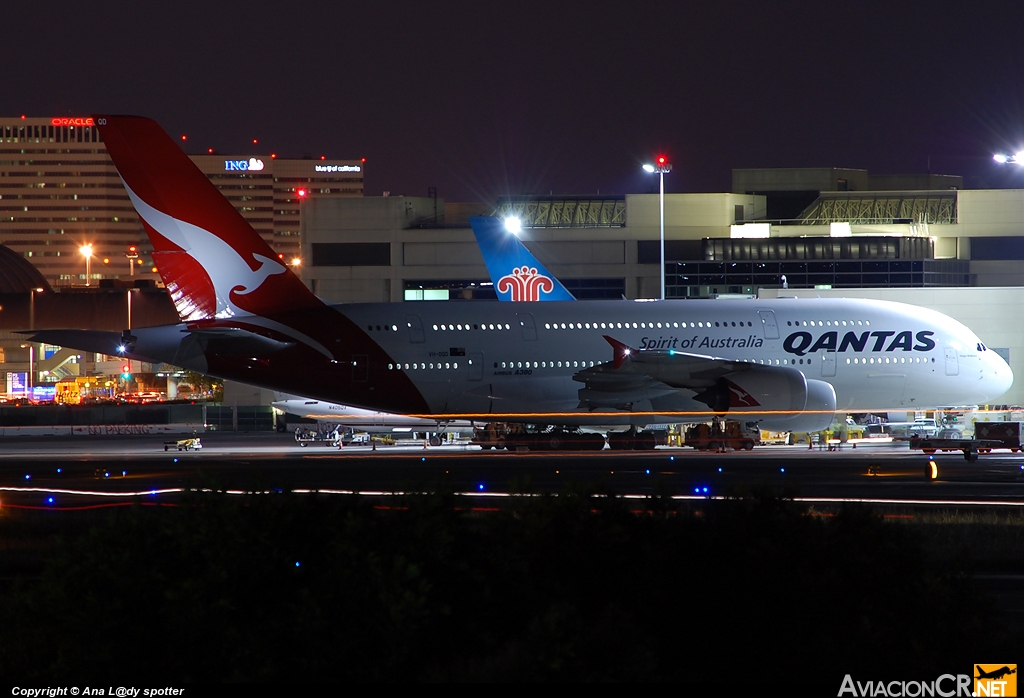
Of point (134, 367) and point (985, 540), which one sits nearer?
point (985, 540)

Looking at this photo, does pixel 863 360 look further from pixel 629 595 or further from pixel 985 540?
pixel 629 595

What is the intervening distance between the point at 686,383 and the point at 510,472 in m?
11.3

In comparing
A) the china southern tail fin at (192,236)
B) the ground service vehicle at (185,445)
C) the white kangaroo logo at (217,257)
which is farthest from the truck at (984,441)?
the ground service vehicle at (185,445)

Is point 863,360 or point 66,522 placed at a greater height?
point 863,360

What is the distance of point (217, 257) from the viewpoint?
133ft

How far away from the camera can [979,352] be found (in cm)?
4728

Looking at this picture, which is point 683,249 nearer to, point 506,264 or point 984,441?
point 506,264

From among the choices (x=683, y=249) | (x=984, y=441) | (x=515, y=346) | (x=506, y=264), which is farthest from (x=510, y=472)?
(x=683, y=249)

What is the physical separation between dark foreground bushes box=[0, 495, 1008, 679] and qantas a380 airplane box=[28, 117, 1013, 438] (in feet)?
94.9

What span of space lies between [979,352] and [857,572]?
38252mm

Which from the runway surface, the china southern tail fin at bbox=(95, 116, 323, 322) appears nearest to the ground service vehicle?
the runway surface

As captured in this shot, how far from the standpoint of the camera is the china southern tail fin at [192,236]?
39.7 metres

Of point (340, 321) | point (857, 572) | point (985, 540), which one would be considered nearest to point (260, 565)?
point (857, 572)

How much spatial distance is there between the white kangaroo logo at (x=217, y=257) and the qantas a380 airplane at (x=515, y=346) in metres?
0.05
